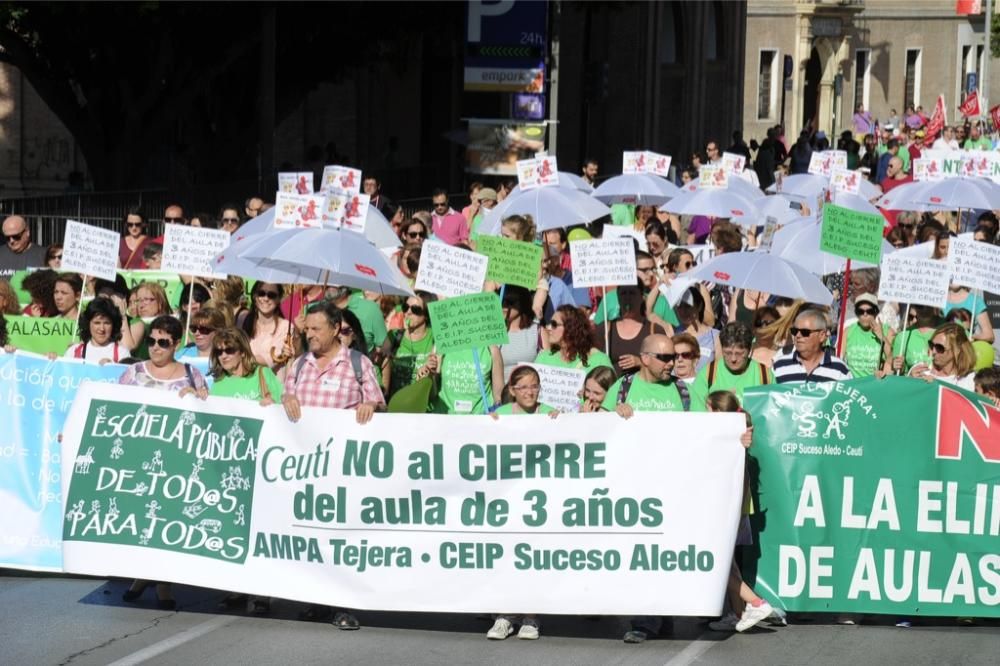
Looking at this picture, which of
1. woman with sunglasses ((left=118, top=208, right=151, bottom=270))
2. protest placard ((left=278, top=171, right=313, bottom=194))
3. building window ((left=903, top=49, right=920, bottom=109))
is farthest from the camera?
building window ((left=903, top=49, right=920, bottom=109))

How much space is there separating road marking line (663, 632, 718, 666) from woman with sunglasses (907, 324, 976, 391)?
2.41 metres

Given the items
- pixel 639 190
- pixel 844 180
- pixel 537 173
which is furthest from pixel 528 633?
pixel 844 180

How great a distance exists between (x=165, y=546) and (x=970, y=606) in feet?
13.2

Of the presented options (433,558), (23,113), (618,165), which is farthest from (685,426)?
(618,165)

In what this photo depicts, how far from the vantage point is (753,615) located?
376 inches

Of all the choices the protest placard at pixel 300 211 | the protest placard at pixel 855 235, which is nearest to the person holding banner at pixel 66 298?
the protest placard at pixel 300 211

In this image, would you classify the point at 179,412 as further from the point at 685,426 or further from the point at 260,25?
the point at 260,25

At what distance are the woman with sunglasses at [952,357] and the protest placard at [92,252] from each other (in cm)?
544

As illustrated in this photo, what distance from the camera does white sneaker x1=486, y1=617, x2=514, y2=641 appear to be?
9.40 m

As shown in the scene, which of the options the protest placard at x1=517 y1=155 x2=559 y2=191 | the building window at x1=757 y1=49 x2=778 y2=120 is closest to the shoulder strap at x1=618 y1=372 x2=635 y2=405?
the protest placard at x1=517 y1=155 x2=559 y2=191

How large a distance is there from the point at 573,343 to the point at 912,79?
213 ft

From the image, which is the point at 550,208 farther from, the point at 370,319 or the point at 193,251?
the point at 370,319

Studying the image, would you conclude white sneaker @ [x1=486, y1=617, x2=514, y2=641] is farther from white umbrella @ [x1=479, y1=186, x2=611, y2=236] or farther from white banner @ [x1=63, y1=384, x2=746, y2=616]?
white umbrella @ [x1=479, y1=186, x2=611, y2=236]

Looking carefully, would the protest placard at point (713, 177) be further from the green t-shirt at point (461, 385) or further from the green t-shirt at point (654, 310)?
the green t-shirt at point (461, 385)
